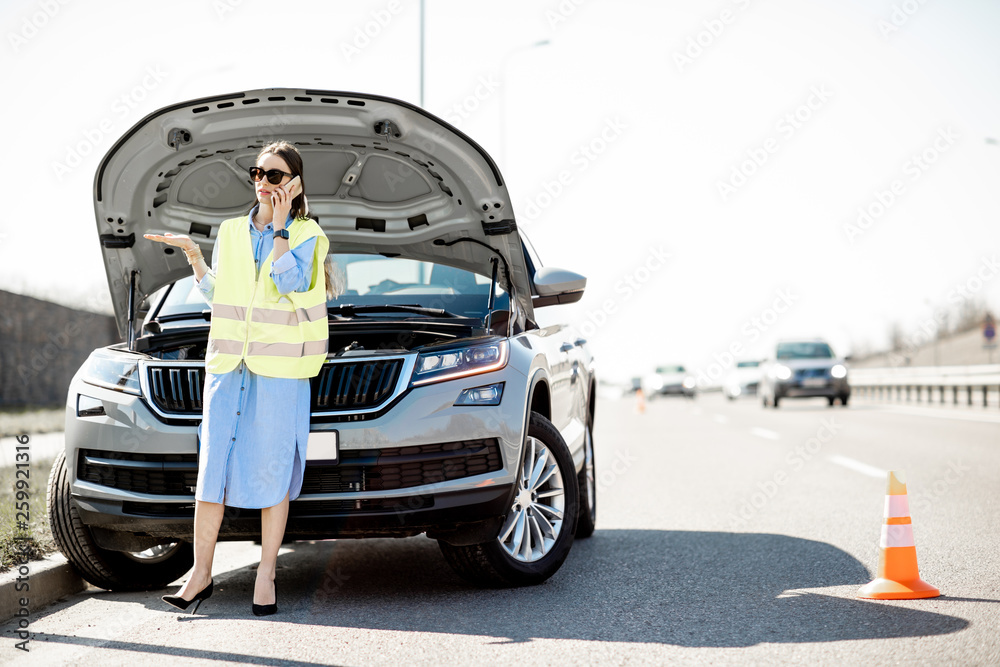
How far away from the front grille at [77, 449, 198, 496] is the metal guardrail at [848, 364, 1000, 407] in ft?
68.6

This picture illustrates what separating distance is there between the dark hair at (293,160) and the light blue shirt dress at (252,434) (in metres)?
0.24

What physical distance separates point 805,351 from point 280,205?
2339 cm

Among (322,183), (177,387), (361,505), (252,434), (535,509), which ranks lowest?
(535,509)

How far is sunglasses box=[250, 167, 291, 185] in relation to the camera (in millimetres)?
4336

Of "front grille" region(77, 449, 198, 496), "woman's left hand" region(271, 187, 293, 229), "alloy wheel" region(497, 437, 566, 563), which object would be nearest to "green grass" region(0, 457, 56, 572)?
"front grille" region(77, 449, 198, 496)

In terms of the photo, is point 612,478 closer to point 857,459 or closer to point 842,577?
point 857,459

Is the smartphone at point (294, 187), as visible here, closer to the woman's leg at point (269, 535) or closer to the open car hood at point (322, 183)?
the open car hood at point (322, 183)

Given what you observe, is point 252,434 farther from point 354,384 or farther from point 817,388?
point 817,388

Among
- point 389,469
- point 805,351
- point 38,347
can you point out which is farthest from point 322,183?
point 805,351

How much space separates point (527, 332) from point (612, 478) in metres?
5.37

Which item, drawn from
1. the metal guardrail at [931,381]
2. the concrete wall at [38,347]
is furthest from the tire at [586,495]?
the metal guardrail at [931,381]

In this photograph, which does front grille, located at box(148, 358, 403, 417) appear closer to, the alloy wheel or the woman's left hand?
the woman's left hand

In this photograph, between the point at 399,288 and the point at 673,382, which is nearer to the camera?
the point at 399,288

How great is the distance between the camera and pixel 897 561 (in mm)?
4605
